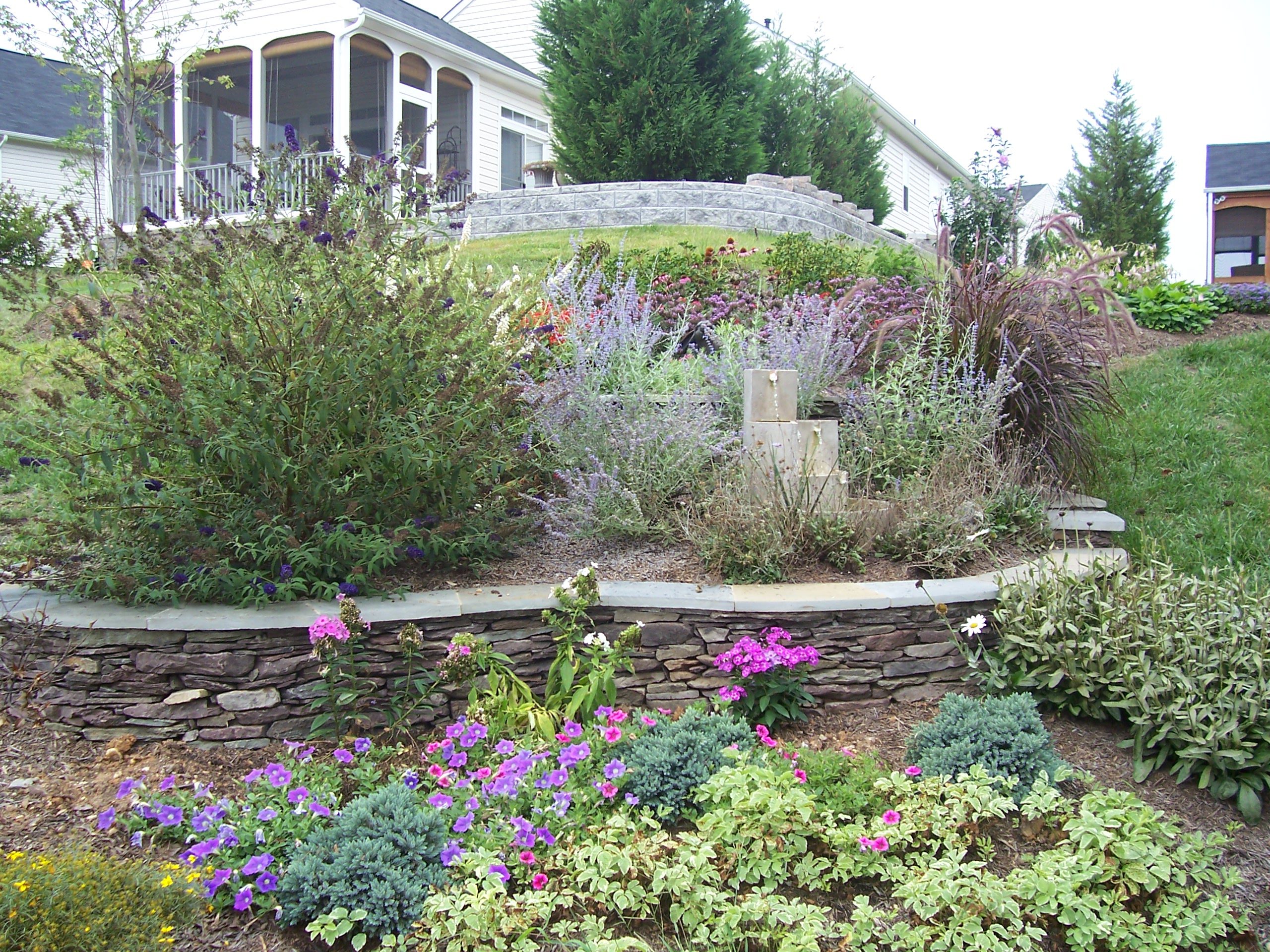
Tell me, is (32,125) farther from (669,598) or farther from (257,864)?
(257,864)

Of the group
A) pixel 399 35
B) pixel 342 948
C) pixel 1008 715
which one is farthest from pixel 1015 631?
pixel 399 35

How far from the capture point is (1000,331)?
486 centimetres

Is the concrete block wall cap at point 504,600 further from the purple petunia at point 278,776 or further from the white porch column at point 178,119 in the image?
the white porch column at point 178,119

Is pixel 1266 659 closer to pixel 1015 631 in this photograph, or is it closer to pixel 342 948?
pixel 1015 631

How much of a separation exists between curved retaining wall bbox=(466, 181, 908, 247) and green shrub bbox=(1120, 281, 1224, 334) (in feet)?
11.7

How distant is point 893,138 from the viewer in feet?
75.9

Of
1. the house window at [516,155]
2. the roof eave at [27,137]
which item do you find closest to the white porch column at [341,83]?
the house window at [516,155]

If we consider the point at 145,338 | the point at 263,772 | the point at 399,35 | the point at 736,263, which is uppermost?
the point at 399,35

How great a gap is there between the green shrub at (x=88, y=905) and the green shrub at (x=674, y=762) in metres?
1.21

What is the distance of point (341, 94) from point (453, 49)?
7.80 ft

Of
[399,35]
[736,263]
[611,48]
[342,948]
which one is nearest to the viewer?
[342,948]

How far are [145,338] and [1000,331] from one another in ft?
12.7

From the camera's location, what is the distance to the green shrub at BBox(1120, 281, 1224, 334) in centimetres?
860

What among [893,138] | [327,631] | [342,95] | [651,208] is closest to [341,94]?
[342,95]
